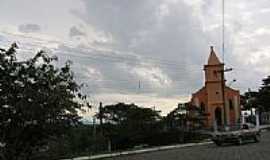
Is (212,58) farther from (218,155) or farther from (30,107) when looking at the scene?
(30,107)

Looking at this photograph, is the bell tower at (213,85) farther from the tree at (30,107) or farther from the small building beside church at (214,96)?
the tree at (30,107)

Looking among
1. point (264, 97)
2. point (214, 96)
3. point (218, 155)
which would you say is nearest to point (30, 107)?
point (218, 155)

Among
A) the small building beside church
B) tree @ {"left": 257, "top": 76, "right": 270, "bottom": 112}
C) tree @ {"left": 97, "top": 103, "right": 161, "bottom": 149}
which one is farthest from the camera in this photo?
tree @ {"left": 257, "top": 76, "right": 270, "bottom": 112}

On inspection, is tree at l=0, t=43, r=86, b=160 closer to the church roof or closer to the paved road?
the paved road

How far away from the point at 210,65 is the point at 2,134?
3186 inches

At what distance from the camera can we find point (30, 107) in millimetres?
10602

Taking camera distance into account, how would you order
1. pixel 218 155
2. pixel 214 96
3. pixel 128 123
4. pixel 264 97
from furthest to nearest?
pixel 264 97 → pixel 214 96 → pixel 128 123 → pixel 218 155

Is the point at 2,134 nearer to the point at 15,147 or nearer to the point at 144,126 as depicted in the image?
the point at 15,147

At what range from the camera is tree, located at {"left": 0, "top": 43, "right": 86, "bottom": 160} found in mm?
10641

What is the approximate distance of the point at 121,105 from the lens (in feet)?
212

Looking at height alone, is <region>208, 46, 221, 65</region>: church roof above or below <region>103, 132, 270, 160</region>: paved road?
above

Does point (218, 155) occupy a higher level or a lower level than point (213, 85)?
lower

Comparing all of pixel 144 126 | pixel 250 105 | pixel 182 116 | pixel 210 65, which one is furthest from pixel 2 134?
pixel 250 105

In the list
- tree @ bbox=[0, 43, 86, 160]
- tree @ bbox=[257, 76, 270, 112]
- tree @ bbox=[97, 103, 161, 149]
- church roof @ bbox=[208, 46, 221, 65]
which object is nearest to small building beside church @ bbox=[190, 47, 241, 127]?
church roof @ bbox=[208, 46, 221, 65]
